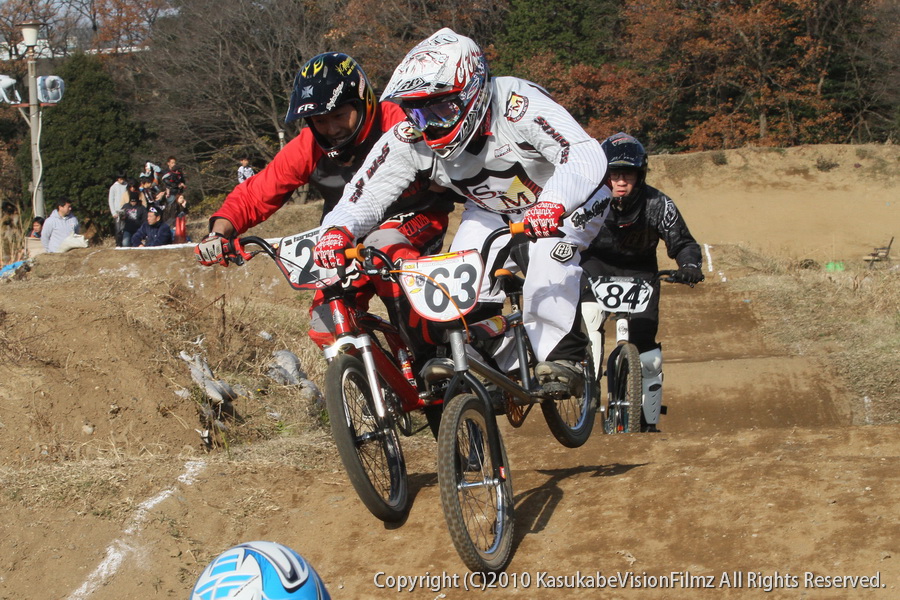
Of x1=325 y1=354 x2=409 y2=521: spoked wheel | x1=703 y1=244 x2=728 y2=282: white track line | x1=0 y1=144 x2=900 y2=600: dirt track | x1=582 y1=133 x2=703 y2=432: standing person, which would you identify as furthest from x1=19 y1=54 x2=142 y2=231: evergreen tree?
x1=325 y1=354 x2=409 y2=521: spoked wheel

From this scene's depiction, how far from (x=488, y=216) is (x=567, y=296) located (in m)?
0.61

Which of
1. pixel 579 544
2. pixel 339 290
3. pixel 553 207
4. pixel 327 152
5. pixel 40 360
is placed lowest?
pixel 579 544

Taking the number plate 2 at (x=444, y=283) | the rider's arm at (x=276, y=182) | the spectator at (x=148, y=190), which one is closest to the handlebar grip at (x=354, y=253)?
the number plate 2 at (x=444, y=283)

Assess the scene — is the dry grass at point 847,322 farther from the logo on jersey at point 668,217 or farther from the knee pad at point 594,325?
the knee pad at point 594,325

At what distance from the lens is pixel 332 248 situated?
180 inches

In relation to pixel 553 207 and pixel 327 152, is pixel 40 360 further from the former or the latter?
pixel 553 207

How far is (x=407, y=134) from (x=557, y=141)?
2.59 feet

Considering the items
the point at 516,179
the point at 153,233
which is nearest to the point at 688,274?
the point at 516,179

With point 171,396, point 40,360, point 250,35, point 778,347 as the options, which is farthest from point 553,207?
point 250,35

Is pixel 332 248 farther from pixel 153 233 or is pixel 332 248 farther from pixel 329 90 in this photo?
pixel 153 233

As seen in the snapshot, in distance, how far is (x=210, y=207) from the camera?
30.9 metres

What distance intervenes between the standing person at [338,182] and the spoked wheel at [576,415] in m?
0.80

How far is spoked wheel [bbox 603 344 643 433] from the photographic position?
718cm

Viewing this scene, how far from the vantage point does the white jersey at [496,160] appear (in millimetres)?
4863
